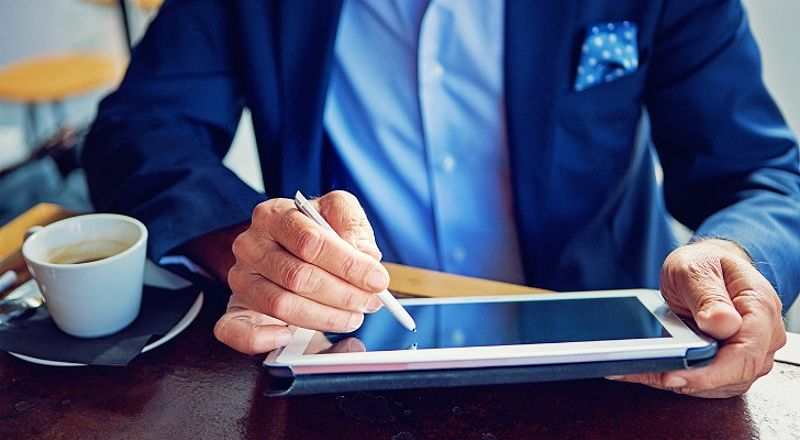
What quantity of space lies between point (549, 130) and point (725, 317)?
408 mm

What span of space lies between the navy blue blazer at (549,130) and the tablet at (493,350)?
0.25 m

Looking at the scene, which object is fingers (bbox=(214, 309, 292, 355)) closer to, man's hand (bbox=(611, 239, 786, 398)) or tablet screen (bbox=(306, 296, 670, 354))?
tablet screen (bbox=(306, 296, 670, 354))

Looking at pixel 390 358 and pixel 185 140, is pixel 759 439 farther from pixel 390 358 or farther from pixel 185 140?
pixel 185 140

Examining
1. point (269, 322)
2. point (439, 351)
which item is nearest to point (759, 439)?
point (439, 351)

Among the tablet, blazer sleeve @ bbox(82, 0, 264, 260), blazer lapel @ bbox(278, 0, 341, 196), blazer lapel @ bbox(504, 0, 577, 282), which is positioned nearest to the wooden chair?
blazer sleeve @ bbox(82, 0, 264, 260)

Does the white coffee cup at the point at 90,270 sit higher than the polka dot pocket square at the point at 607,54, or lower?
lower

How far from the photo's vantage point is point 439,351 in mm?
539

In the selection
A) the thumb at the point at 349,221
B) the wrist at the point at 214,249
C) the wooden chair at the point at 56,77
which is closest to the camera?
the thumb at the point at 349,221

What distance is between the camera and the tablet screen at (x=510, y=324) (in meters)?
0.56

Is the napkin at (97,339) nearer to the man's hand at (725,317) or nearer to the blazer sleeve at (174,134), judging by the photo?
the blazer sleeve at (174,134)

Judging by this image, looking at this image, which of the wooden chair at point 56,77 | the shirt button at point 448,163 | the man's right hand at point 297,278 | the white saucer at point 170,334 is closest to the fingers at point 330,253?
the man's right hand at point 297,278

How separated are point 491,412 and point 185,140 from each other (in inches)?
21.2

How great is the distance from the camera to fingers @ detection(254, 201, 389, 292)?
58 centimetres

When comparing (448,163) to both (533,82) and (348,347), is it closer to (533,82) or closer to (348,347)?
(533,82)
